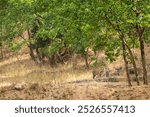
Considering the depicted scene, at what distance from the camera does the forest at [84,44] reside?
15.1m

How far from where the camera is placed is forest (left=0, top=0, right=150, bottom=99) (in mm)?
15105

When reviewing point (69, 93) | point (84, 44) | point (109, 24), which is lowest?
point (69, 93)

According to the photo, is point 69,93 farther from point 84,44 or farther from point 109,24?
point 84,44

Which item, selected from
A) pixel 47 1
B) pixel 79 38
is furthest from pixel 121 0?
pixel 47 1

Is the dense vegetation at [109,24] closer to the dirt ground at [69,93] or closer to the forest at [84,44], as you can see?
the forest at [84,44]

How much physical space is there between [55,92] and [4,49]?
148 feet

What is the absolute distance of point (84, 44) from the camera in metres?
30.9

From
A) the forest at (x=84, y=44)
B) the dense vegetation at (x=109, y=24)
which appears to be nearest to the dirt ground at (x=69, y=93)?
the forest at (x=84, y=44)

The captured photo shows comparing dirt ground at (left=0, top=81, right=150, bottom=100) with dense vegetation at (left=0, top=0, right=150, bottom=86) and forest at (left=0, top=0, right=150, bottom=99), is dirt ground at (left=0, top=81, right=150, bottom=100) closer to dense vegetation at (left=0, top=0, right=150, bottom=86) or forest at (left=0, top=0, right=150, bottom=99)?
forest at (left=0, top=0, right=150, bottom=99)

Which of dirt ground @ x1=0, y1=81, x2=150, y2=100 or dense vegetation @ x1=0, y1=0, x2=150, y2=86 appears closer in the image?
dirt ground @ x1=0, y1=81, x2=150, y2=100

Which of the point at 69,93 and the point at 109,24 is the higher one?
the point at 109,24

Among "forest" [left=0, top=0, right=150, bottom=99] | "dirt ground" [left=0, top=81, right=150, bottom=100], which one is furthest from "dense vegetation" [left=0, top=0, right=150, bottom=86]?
"dirt ground" [left=0, top=81, right=150, bottom=100]

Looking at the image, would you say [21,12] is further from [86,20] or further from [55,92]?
[55,92]

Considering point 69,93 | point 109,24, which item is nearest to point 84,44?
point 109,24
